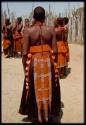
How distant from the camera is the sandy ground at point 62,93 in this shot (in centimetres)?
681

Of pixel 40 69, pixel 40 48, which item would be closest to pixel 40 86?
pixel 40 69

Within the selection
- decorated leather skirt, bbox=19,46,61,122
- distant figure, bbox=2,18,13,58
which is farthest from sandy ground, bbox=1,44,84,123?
distant figure, bbox=2,18,13,58

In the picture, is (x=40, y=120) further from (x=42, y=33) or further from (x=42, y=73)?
(x=42, y=33)

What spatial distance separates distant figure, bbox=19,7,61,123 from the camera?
20.1 ft

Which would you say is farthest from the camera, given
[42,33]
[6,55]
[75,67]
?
[6,55]

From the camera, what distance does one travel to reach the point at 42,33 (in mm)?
6109

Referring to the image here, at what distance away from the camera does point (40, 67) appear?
242 inches

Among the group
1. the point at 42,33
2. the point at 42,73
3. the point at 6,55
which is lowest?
the point at 6,55

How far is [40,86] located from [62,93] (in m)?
2.50

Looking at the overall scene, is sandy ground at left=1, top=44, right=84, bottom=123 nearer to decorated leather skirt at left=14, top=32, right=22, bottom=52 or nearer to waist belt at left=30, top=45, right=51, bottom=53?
waist belt at left=30, top=45, right=51, bottom=53

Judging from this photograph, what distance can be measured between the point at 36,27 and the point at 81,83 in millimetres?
4028

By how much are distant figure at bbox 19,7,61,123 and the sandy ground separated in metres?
0.52

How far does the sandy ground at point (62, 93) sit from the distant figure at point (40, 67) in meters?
0.52

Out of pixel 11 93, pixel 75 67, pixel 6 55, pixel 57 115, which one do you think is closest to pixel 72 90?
pixel 11 93
